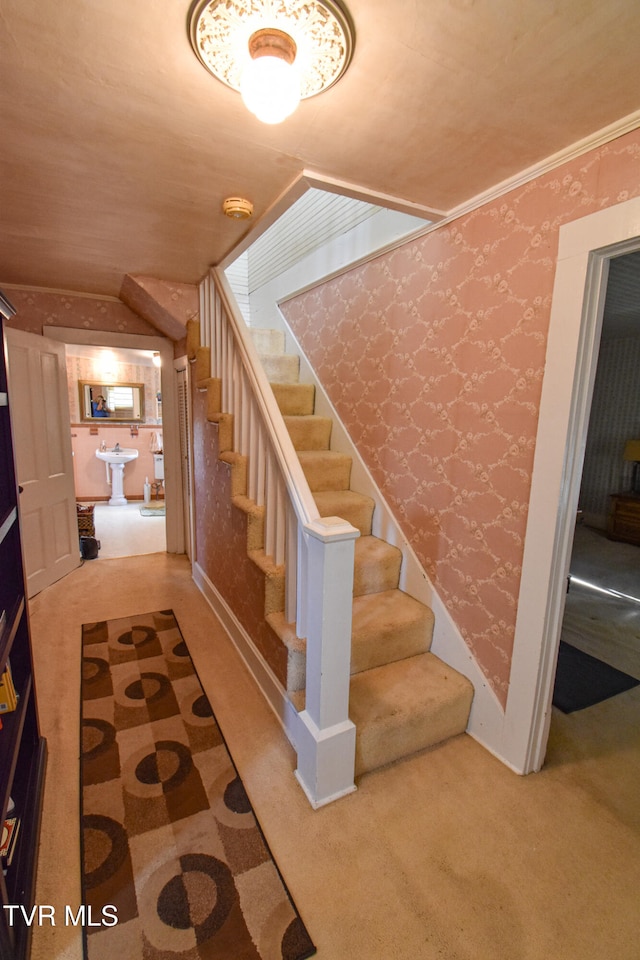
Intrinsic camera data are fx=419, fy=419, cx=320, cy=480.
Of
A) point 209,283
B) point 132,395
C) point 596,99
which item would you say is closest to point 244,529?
point 209,283

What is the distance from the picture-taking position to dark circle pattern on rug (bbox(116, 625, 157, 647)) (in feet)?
8.50

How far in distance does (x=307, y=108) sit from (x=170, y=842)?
91.5 inches

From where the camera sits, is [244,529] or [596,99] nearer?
[596,99]

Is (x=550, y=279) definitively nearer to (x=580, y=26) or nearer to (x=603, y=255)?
(x=603, y=255)

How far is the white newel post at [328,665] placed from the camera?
4.66 ft

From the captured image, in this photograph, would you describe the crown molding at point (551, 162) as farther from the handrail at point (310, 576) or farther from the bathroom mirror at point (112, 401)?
the bathroom mirror at point (112, 401)

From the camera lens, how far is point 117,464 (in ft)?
20.3

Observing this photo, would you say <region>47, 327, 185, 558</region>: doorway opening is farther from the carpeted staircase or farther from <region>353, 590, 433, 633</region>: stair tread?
<region>353, 590, 433, 633</region>: stair tread

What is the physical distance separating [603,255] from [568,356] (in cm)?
32

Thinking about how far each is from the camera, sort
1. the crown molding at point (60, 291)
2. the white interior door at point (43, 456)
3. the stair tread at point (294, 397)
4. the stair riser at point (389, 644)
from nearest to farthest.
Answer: the stair riser at point (389, 644) < the stair tread at point (294, 397) < the white interior door at point (43, 456) < the crown molding at point (60, 291)

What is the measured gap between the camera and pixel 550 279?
1.46m

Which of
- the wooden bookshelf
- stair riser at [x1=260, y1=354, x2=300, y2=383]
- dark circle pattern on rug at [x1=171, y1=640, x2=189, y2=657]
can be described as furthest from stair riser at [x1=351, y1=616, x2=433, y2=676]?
stair riser at [x1=260, y1=354, x2=300, y2=383]

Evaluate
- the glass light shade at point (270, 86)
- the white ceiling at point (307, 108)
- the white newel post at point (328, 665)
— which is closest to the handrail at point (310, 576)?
the white newel post at point (328, 665)

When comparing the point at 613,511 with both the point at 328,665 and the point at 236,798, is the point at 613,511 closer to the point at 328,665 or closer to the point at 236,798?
the point at 328,665
